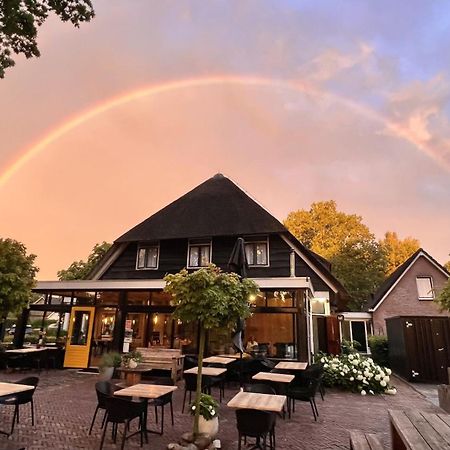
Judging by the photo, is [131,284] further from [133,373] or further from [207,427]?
[207,427]

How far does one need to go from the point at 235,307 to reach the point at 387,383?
25.1ft

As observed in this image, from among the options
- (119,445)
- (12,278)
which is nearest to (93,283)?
(12,278)

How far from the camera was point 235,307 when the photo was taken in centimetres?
522

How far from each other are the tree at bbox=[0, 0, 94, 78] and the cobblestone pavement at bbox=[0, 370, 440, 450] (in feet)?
22.3

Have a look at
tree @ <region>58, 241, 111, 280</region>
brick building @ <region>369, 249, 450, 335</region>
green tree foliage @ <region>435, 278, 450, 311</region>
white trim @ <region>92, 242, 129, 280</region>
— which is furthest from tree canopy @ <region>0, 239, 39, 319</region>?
tree @ <region>58, 241, 111, 280</region>

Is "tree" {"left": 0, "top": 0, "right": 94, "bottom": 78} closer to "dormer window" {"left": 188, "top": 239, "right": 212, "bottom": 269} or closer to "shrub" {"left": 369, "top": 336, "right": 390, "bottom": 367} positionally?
"dormer window" {"left": 188, "top": 239, "right": 212, "bottom": 269}

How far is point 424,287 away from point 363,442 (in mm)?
19218

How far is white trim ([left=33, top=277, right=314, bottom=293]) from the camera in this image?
11.1m

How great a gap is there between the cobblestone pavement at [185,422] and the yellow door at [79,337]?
3165 millimetres

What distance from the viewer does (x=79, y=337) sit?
13438mm

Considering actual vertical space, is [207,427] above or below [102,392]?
below

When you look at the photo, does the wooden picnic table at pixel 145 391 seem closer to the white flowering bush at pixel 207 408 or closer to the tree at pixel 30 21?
the white flowering bush at pixel 207 408

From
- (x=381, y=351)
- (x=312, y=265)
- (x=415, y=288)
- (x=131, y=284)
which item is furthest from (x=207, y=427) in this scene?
(x=415, y=288)

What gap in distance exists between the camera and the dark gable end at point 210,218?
48.3 ft
